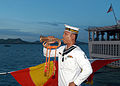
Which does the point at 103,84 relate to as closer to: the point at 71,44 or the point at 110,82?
the point at 110,82

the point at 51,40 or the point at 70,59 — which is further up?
the point at 51,40

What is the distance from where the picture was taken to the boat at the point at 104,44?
94.7 ft

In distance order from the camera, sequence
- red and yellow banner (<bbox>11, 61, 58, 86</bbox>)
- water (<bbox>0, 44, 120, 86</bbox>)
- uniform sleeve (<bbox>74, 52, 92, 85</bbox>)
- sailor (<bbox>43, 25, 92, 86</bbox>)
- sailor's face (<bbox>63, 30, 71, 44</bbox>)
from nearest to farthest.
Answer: uniform sleeve (<bbox>74, 52, 92, 85</bbox>)
sailor (<bbox>43, 25, 92, 86</bbox>)
sailor's face (<bbox>63, 30, 71, 44</bbox>)
red and yellow banner (<bbox>11, 61, 58, 86</bbox>)
water (<bbox>0, 44, 120, 86</bbox>)

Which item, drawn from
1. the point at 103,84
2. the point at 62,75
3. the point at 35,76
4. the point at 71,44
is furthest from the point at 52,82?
the point at 103,84

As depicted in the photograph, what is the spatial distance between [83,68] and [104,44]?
2939cm

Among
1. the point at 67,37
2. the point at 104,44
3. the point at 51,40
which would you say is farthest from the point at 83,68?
the point at 104,44

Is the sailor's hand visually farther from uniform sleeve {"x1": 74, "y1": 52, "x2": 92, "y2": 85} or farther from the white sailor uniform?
uniform sleeve {"x1": 74, "y1": 52, "x2": 92, "y2": 85}

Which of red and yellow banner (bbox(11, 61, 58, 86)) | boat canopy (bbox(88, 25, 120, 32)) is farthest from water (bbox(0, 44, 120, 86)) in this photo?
boat canopy (bbox(88, 25, 120, 32))

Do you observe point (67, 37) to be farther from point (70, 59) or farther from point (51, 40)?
point (51, 40)

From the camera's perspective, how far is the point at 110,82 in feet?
87.8

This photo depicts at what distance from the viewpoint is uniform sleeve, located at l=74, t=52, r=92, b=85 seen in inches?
114

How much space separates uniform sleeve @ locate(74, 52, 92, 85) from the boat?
26719 mm

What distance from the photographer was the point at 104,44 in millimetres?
31156

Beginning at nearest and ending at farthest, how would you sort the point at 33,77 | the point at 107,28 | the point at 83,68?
the point at 83,68
the point at 33,77
the point at 107,28
